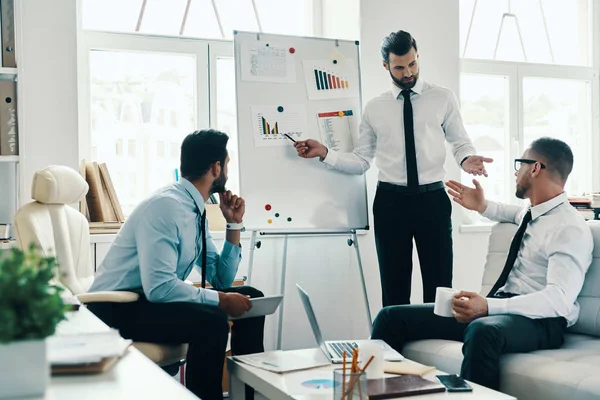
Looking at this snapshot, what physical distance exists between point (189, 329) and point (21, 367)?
1.36m

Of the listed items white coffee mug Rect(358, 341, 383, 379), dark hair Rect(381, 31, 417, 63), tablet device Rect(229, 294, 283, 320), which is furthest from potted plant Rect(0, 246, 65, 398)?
dark hair Rect(381, 31, 417, 63)

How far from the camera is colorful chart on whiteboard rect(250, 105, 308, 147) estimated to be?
376 centimetres

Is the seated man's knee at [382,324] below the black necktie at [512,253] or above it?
below

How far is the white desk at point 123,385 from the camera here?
1.09 metres

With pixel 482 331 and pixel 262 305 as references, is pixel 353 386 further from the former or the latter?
pixel 262 305

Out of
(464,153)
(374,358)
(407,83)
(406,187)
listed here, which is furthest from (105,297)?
(464,153)

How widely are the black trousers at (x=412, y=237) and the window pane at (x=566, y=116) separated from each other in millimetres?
2009

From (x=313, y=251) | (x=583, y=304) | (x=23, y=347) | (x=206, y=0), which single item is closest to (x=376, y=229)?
(x=313, y=251)

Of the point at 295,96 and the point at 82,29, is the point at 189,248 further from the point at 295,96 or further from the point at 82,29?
the point at 82,29

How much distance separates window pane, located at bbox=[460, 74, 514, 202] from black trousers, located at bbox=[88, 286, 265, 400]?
297cm

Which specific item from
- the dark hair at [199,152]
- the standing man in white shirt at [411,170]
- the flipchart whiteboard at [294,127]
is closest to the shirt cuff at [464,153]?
the standing man in white shirt at [411,170]

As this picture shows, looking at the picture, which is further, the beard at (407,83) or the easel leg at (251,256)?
the easel leg at (251,256)

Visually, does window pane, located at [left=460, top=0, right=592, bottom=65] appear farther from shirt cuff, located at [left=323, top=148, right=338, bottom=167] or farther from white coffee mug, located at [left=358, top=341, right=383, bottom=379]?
white coffee mug, located at [left=358, top=341, right=383, bottom=379]

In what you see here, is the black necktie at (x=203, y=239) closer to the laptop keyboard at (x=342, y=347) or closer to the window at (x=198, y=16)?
the laptop keyboard at (x=342, y=347)
